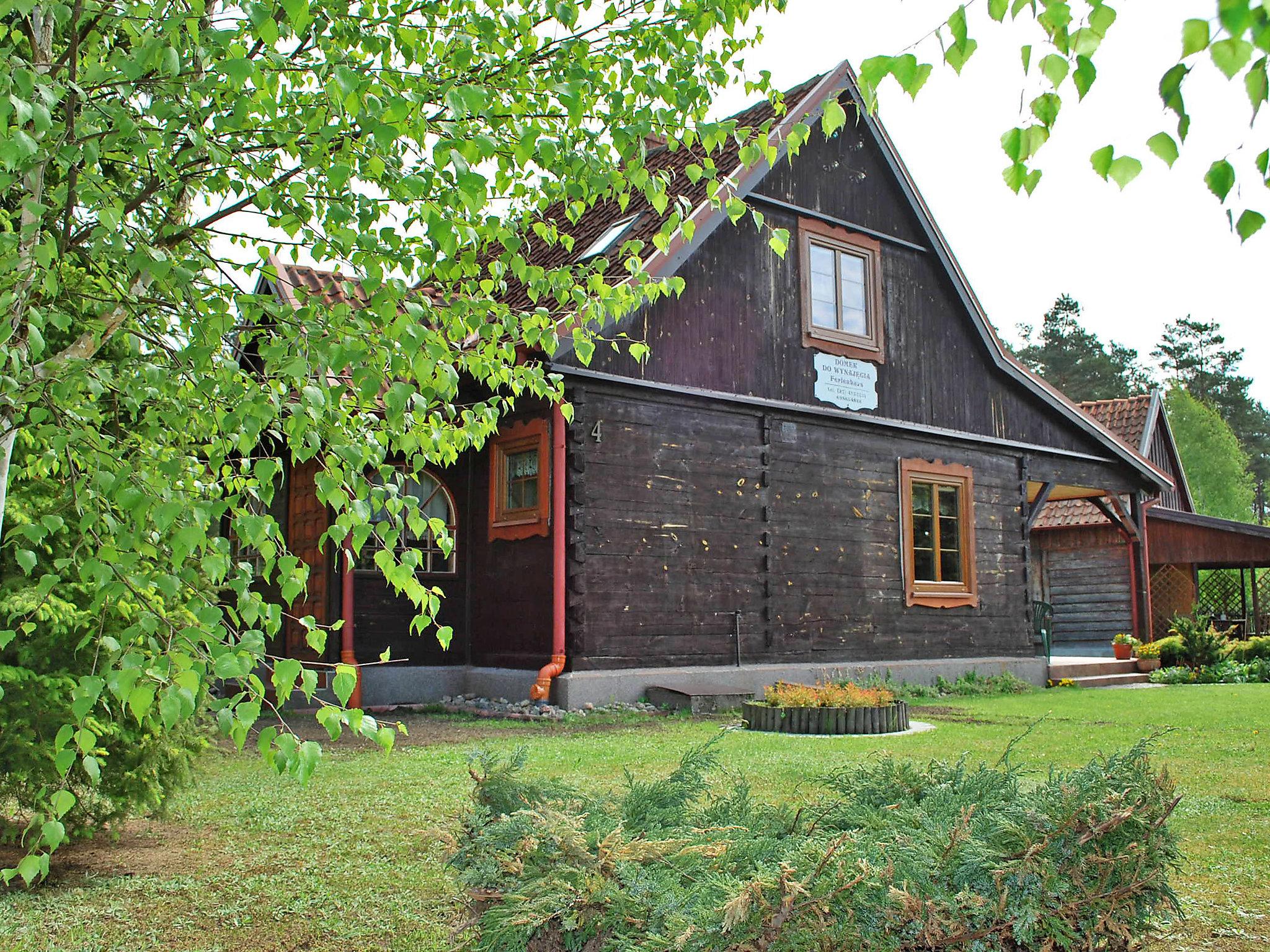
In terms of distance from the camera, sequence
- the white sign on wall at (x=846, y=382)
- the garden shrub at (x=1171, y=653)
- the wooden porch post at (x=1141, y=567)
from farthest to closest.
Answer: the wooden porch post at (x=1141, y=567)
the garden shrub at (x=1171, y=653)
the white sign on wall at (x=846, y=382)

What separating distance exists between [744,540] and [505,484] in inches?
116

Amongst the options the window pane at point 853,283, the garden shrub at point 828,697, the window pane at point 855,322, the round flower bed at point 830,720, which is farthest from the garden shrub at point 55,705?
the window pane at point 853,283

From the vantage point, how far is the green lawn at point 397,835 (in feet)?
13.5

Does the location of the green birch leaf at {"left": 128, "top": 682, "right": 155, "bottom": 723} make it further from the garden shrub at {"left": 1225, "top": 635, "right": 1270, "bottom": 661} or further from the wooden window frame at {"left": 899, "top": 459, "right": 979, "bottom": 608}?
the garden shrub at {"left": 1225, "top": 635, "right": 1270, "bottom": 661}

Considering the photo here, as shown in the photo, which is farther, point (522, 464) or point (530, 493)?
point (522, 464)

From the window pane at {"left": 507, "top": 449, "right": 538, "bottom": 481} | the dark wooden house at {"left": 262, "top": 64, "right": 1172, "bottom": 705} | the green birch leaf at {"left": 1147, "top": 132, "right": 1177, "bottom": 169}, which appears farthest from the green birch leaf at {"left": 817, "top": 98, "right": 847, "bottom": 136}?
the window pane at {"left": 507, "top": 449, "right": 538, "bottom": 481}

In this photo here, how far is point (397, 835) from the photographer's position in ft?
18.2

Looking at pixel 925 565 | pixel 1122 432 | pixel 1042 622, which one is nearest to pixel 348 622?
pixel 925 565

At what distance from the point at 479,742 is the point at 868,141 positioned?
9877 millimetres

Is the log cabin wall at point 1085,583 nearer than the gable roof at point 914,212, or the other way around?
the gable roof at point 914,212

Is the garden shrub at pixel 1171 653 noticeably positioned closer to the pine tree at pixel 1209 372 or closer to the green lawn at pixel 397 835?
the green lawn at pixel 397 835

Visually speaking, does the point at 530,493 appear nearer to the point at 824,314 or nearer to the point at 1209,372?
the point at 824,314

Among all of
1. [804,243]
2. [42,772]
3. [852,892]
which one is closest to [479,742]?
[42,772]

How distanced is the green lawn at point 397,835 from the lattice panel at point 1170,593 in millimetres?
13525
